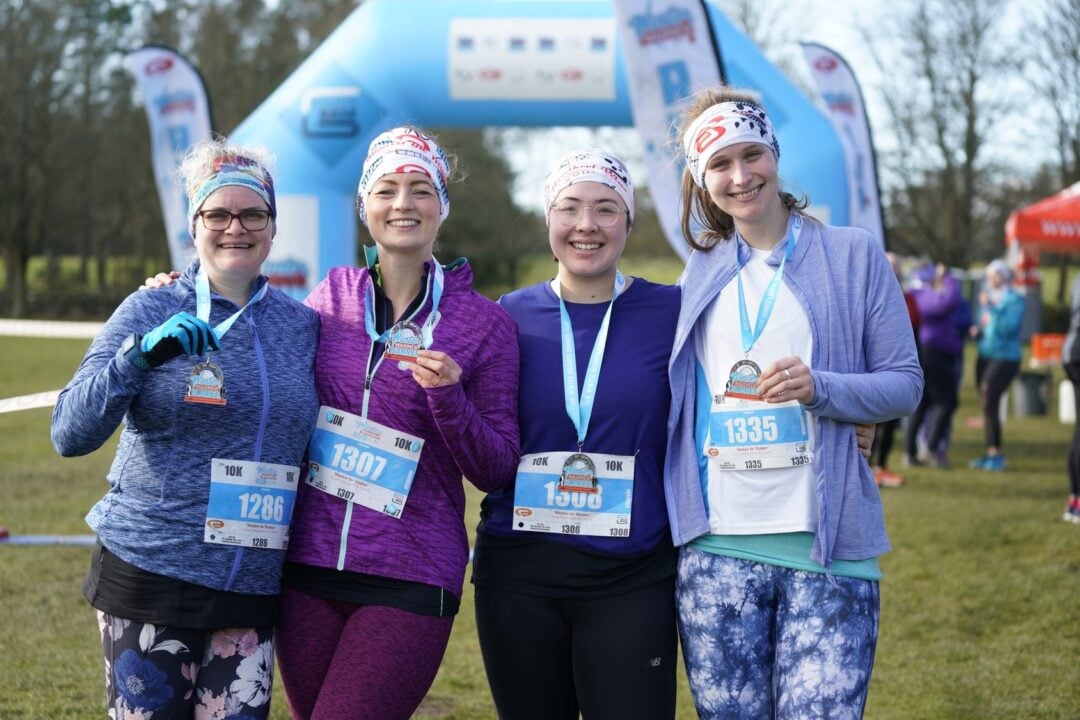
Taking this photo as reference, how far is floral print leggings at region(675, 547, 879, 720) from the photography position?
2.45m

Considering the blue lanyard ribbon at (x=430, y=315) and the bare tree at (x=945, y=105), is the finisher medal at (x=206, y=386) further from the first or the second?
the bare tree at (x=945, y=105)

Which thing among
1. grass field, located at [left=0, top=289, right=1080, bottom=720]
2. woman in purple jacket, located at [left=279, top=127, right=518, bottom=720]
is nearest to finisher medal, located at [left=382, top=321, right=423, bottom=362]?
woman in purple jacket, located at [left=279, top=127, right=518, bottom=720]

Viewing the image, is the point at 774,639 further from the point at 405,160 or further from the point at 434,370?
the point at 405,160

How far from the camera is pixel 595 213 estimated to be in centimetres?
277

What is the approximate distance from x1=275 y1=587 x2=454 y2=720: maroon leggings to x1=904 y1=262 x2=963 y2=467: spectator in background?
8.63m

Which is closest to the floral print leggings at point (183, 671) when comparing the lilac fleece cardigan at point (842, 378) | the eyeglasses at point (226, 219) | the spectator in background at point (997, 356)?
the eyeglasses at point (226, 219)

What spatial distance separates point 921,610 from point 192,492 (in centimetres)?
452

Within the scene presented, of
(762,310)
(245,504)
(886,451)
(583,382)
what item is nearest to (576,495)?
(583,382)

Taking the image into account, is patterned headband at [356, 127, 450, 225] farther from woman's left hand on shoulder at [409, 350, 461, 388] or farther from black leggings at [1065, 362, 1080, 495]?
black leggings at [1065, 362, 1080, 495]

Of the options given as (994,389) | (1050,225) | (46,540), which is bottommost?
(46,540)

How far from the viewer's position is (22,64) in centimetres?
3098

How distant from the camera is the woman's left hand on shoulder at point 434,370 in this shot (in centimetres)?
240

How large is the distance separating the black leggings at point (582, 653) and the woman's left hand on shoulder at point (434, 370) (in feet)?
1.93

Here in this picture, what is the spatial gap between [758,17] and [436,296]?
2539 centimetres
